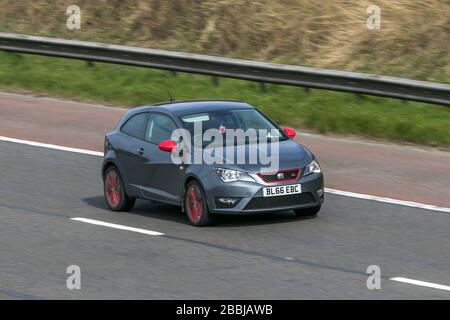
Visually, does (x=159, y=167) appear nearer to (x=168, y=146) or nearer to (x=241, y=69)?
(x=168, y=146)

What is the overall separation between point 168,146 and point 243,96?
27.7ft

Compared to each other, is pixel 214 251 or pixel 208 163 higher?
pixel 208 163

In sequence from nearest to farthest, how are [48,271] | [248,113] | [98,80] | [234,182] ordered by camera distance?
[48,271], [234,182], [248,113], [98,80]

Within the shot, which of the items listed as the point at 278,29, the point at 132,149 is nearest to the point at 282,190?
the point at 132,149

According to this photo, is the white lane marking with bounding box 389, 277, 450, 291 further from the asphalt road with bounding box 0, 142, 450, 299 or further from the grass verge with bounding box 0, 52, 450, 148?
the grass verge with bounding box 0, 52, 450, 148

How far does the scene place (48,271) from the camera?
1245cm

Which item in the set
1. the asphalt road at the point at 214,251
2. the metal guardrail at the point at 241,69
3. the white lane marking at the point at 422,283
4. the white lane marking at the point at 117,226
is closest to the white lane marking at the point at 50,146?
the asphalt road at the point at 214,251

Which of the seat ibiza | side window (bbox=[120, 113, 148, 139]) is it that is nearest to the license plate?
the seat ibiza

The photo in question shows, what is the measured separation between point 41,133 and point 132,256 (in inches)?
324

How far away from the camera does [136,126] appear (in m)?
15.8

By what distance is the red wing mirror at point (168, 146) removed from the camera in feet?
47.8

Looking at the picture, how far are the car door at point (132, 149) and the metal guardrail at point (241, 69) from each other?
6.50 m

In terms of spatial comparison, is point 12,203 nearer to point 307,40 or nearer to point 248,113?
point 248,113

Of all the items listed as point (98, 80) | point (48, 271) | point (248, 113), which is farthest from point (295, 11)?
point (48, 271)
